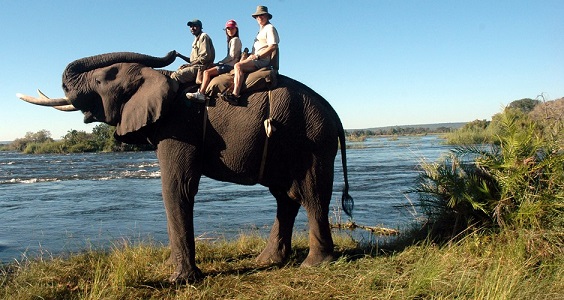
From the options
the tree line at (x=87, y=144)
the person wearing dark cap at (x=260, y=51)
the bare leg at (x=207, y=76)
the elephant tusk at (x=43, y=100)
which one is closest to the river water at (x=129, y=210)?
the elephant tusk at (x=43, y=100)

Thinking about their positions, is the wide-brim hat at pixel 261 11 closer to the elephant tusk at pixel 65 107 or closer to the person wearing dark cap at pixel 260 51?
the person wearing dark cap at pixel 260 51

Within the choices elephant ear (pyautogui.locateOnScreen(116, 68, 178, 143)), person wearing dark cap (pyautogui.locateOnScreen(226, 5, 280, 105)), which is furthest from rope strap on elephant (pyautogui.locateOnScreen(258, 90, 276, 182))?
elephant ear (pyautogui.locateOnScreen(116, 68, 178, 143))

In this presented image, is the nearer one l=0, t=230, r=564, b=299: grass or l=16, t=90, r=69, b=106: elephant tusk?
l=0, t=230, r=564, b=299: grass

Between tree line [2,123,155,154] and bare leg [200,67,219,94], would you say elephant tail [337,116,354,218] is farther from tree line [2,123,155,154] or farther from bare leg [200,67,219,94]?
tree line [2,123,155,154]

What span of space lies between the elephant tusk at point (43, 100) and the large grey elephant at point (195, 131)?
10 mm

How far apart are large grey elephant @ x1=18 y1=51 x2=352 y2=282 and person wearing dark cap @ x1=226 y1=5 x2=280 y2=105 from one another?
0.20 meters

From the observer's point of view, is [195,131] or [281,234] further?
[281,234]

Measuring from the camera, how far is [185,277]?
5.45 metres

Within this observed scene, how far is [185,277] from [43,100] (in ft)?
8.22

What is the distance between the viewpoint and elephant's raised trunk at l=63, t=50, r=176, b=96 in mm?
5664

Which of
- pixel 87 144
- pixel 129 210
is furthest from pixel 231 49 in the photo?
pixel 87 144

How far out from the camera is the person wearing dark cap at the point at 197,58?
5816 mm

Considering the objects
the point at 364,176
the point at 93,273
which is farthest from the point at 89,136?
the point at 93,273

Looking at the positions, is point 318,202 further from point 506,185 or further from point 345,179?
point 506,185
